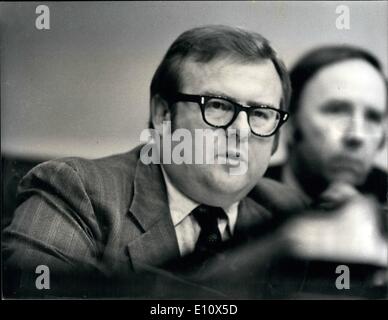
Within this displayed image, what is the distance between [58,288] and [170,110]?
95 cm

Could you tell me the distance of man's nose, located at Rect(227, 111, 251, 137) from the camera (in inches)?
130

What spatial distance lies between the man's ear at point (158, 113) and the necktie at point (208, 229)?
412mm

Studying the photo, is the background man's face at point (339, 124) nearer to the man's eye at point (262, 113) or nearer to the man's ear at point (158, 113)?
the man's eye at point (262, 113)

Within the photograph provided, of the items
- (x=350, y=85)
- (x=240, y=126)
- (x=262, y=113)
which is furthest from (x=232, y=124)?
(x=350, y=85)

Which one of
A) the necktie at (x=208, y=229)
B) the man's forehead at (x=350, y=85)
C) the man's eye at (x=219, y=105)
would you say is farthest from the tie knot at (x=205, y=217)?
the man's forehead at (x=350, y=85)

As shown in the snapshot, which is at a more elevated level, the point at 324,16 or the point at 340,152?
the point at 324,16

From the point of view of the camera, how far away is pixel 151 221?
3342 mm

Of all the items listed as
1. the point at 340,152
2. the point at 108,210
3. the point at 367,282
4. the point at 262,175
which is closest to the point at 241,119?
the point at 262,175

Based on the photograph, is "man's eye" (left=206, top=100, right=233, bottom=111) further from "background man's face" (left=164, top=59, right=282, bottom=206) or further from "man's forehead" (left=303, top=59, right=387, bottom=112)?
"man's forehead" (left=303, top=59, right=387, bottom=112)

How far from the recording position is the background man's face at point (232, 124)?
3.30 m

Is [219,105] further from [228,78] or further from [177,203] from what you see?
[177,203]

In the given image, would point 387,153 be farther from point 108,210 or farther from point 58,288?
point 58,288

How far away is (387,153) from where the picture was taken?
11.4ft

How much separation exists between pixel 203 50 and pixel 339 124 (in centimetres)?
72
